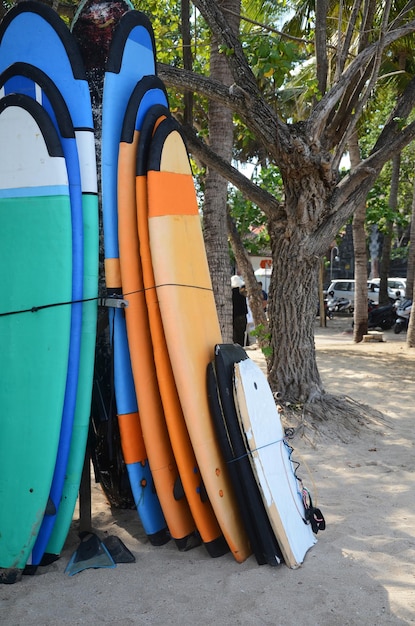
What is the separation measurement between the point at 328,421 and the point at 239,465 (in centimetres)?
291

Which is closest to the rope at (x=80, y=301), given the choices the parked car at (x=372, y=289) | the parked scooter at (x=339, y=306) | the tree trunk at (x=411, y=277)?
the tree trunk at (x=411, y=277)

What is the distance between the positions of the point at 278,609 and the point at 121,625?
0.61 m

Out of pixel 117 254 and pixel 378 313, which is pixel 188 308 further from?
pixel 378 313

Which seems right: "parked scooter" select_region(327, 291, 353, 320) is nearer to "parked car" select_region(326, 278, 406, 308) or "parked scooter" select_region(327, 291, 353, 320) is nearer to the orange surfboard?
"parked car" select_region(326, 278, 406, 308)

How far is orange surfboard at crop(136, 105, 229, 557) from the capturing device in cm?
292

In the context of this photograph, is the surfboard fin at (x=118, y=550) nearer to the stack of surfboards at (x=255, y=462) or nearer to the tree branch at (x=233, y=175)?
the stack of surfboards at (x=255, y=462)

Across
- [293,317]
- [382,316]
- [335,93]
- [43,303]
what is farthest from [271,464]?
[382,316]

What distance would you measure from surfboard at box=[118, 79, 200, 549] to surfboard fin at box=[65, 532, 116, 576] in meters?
0.32

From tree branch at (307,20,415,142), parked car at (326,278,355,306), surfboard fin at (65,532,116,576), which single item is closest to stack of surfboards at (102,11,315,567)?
surfboard fin at (65,532,116,576)

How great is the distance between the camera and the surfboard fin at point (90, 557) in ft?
9.43

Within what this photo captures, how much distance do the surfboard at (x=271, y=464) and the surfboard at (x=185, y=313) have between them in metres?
0.18

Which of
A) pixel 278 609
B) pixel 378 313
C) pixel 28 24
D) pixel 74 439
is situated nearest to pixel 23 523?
pixel 74 439

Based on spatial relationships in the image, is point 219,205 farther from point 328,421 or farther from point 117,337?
point 117,337

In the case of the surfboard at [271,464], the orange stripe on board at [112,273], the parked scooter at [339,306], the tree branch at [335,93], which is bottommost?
the parked scooter at [339,306]
